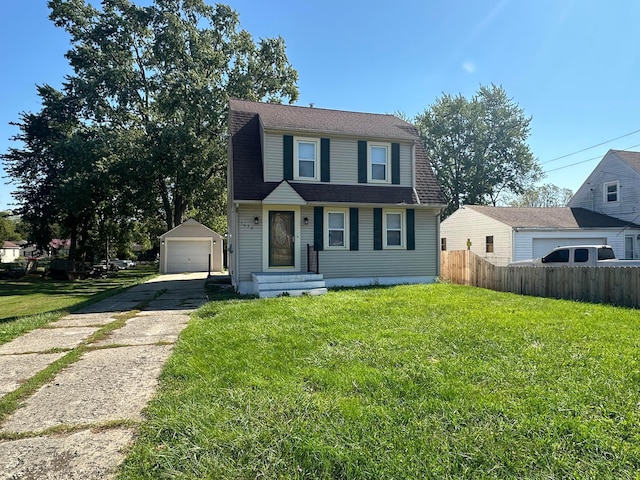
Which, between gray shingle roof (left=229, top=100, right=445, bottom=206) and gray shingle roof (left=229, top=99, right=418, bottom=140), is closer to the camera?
gray shingle roof (left=229, top=100, right=445, bottom=206)

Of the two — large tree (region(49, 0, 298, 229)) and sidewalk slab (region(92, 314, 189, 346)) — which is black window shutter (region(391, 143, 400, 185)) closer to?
sidewalk slab (region(92, 314, 189, 346))

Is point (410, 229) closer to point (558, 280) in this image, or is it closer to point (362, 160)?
point (362, 160)

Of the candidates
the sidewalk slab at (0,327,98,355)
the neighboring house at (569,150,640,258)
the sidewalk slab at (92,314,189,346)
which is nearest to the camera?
the sidewalk slab at (0,327,98,355)

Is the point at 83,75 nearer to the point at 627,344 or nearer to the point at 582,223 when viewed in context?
the point at 627,344

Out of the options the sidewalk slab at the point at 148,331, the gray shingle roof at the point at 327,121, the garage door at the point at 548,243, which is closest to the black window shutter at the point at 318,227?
the gray shingle roof at the point at 327,121

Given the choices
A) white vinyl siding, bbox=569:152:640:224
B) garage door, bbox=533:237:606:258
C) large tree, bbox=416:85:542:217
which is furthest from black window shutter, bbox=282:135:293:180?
large tree, bbox=416:85:542:217

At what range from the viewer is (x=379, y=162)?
42.8ft

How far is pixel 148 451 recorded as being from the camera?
2533 mm

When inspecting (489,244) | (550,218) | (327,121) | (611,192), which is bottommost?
(489,244)

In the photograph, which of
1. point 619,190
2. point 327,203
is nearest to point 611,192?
point 619,190

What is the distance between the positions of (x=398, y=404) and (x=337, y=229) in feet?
30.5

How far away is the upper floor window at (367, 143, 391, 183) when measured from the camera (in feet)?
42.3

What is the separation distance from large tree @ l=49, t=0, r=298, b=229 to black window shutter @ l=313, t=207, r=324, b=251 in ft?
41.2

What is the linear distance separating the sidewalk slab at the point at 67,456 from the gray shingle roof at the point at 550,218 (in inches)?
754
